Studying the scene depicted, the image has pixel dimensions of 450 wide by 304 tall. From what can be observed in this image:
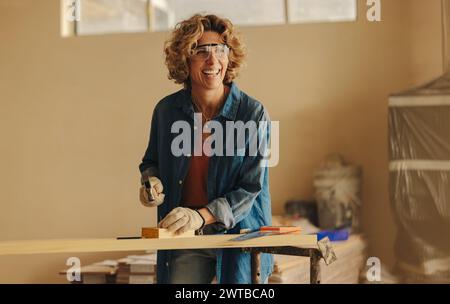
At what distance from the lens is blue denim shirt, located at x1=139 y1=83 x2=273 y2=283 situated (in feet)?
8.51

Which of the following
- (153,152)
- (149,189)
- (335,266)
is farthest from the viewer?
(335,266)

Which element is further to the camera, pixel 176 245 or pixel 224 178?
pixel 224 178

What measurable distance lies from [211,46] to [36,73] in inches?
92.7

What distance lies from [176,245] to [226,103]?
51cm

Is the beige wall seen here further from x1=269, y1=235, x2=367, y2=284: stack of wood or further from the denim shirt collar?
the denim shirt collar

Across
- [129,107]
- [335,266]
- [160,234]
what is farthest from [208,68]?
[335,266]

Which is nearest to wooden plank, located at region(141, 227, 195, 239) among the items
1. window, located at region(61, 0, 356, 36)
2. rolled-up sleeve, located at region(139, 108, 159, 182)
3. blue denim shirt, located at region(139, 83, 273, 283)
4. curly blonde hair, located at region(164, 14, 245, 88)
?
blue denim shirt, located at region(139, 83, 273, 283)

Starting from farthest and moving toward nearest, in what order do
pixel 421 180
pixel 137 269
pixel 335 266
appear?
pixel 421 180 < pixel 335 266 < pixel 137 269

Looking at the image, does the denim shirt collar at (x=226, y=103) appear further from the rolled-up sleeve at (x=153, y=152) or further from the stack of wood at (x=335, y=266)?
the stack of wood at (x=335, y=266)

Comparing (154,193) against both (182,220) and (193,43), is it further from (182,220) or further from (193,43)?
(193,43)

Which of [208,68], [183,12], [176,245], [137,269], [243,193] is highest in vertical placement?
[183,12]

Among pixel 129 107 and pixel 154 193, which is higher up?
pixel 129 107

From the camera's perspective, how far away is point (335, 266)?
4422mm
